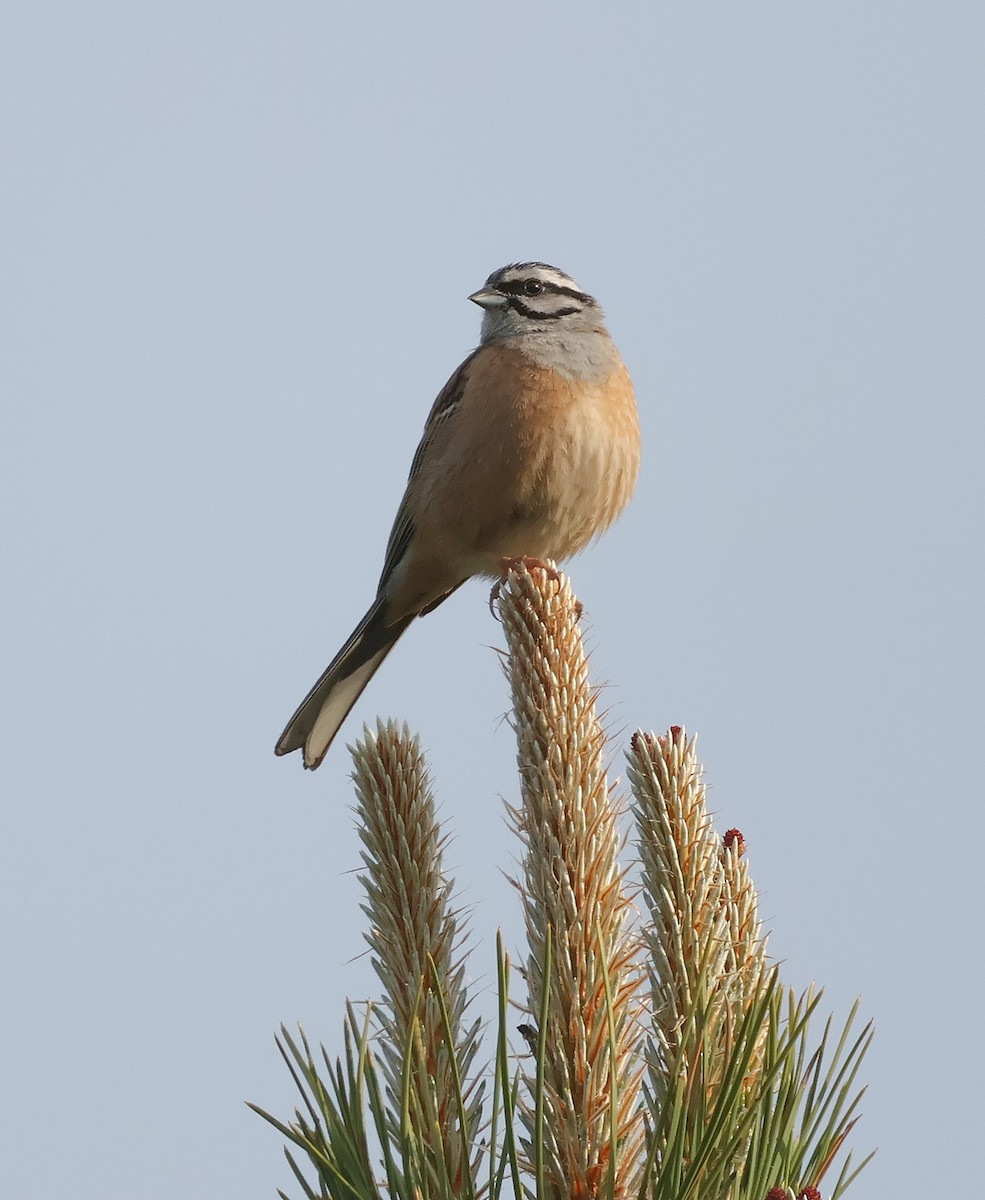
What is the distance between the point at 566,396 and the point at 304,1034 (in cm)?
334

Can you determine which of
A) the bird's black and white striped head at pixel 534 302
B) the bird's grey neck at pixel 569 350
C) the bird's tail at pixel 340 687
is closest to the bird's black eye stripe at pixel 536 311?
the bird's black and white striped head at pixel 534 302

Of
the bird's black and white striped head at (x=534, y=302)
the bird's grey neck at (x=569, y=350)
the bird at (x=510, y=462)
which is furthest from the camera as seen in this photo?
the bird's black and white striped head at (x=534, y=302)

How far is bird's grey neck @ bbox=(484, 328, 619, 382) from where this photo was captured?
5.09m

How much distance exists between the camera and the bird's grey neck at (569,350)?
5094mm

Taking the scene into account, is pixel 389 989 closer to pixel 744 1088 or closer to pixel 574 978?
pixel 574 978

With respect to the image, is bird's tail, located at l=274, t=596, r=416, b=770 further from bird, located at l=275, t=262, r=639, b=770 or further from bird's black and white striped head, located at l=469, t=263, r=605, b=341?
bird's black and white striped head, located at l=469, t=263, r=605, b=341

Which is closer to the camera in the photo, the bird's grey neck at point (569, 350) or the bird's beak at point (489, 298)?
the bird's grey neck at point (569, 350)

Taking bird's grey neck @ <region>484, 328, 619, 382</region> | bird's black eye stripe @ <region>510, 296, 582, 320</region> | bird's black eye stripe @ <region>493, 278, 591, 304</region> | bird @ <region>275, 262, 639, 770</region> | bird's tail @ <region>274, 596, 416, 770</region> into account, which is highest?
bird's black eye stripe @ <region>493, 278, 591, 304</region>

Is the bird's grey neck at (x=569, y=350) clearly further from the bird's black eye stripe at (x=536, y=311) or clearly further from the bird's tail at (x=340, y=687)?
the bird's tail at (x=340, y=687)

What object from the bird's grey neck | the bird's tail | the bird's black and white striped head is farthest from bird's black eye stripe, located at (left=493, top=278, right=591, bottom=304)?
the bird's tail

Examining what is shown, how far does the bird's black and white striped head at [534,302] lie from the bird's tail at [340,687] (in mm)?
1251

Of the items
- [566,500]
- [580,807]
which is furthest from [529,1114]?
[566,500]

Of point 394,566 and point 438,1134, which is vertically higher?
point 394,566

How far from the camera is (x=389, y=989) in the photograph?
204cm
